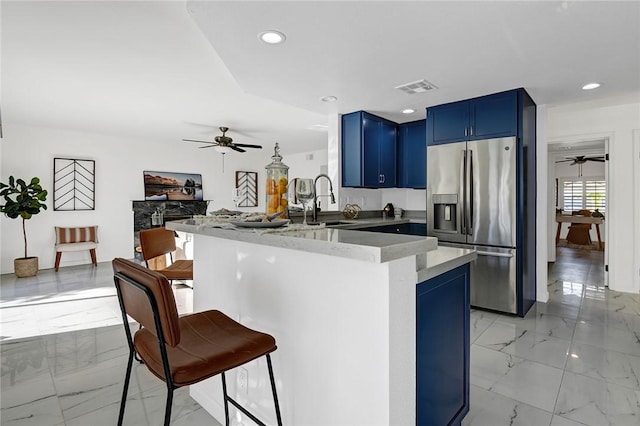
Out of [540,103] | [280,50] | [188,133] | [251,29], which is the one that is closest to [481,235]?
[540,103]

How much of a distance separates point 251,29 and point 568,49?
2.28m

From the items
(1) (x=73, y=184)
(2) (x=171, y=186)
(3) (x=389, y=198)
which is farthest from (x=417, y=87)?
(1) (x=73, y=184)

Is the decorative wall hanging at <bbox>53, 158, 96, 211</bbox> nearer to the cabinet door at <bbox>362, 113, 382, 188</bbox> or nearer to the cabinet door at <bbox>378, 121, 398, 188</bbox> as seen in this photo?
the cabinet door at <bbox>362, 113, 382, 188</bbox>

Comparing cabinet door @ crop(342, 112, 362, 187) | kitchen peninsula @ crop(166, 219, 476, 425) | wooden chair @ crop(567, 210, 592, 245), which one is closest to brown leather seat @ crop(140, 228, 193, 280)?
kitchen peninsula @ crop(166, 219, 476, 425)

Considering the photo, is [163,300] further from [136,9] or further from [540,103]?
[540,103]

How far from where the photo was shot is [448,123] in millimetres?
3744

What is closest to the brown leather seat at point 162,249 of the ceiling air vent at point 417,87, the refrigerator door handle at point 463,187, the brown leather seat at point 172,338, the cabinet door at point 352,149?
the brown leather seat at point 172,338

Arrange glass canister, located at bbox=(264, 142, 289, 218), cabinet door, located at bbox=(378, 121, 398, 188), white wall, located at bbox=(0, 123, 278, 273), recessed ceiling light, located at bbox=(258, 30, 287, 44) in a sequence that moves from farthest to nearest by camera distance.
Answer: white wall, located at bbox=(0, 123, 278, 273), cabinet door, located at bbox=(378, 121, 398, 188), recessed ceiling light, located at bbox=(258, 30, 287, 44), glass canister, located at bbox=(264, 142, 289, 218)

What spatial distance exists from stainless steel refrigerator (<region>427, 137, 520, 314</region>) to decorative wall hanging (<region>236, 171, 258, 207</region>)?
18.8ft

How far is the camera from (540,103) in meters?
3.74

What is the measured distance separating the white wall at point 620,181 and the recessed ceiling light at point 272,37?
12.2 ft

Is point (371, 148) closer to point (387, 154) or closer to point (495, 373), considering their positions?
point (387, 154)

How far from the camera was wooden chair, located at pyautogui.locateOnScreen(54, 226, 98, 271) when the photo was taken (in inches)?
224

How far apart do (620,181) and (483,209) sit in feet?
7.23
